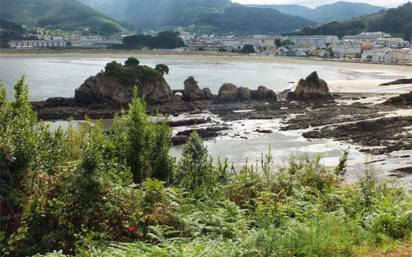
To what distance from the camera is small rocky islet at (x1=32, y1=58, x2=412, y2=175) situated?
3325cm

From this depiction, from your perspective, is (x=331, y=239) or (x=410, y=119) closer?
(x=331, y=239)

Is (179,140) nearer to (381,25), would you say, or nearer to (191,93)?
(191,93)

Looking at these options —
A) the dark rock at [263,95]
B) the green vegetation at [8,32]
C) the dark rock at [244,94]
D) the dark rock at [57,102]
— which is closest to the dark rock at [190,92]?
the dark rock at [244,94]

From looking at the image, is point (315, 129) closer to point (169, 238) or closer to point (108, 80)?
point (108, 80)

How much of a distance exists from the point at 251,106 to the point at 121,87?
13.2m

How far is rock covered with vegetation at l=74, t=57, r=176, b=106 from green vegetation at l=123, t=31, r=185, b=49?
108 m

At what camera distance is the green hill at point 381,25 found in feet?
549

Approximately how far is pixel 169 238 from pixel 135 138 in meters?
6.38

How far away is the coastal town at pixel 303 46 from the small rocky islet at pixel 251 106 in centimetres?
6921

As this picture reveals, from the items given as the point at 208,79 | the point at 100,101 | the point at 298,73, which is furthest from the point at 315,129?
the point at 298,73

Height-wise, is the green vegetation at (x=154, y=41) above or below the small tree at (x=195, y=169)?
above

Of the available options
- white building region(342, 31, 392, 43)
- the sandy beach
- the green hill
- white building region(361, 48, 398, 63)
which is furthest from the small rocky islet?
the green hill

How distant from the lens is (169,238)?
7793 millimetres

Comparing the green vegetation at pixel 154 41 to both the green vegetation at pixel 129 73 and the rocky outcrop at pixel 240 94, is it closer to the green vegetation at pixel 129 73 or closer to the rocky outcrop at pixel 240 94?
the green vegetation at pixel 129 73
